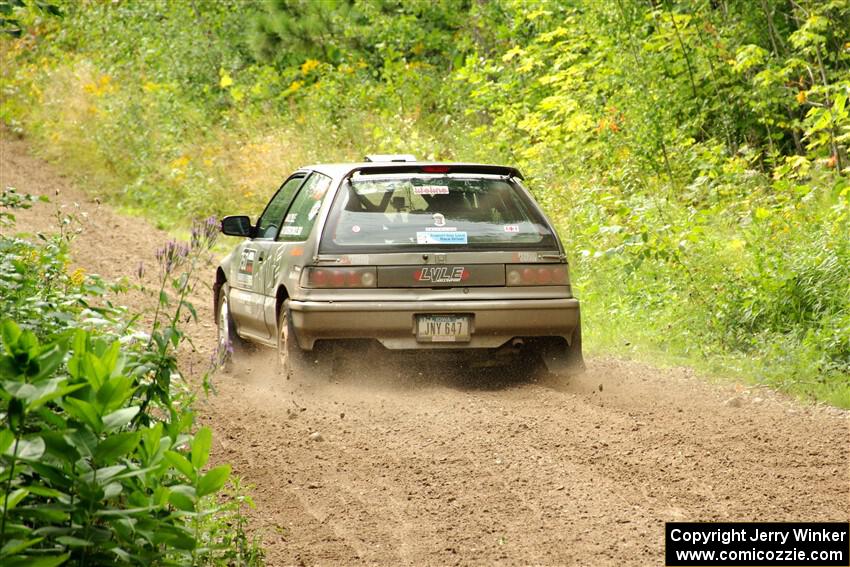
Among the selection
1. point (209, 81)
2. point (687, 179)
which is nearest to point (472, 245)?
point (687, 179)

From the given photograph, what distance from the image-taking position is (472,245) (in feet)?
30.1

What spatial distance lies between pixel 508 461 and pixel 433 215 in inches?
112

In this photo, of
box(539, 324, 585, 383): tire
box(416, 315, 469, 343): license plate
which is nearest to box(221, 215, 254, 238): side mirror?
box(416, 315, 469, 343): license plate

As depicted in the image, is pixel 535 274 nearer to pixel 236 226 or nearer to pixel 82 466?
pixel 236 226

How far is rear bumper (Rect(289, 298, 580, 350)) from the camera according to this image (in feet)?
29.2

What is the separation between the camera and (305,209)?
991 centimetres

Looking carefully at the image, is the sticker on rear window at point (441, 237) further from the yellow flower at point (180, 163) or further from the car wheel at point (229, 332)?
the yellow flower at point (180, 163)

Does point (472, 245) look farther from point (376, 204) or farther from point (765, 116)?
point (765, 116)

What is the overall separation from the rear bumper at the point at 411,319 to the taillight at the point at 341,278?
13 cm

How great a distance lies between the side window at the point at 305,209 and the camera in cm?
955

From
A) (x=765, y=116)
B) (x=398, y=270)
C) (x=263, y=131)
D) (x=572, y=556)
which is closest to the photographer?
(x=572, y=556)

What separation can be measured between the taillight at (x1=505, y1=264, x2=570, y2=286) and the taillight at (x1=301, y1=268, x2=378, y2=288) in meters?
0.98

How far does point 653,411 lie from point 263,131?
1619cm

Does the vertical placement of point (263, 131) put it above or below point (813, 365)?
above
